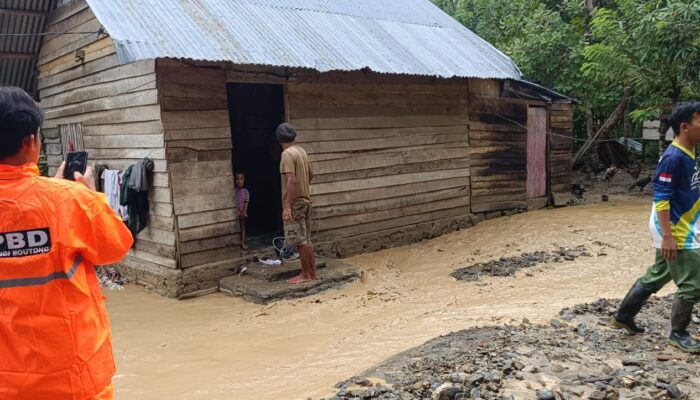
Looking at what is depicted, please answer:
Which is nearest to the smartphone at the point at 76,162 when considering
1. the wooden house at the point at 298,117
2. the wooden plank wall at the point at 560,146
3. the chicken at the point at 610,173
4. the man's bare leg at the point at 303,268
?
the wooden house at the point at 298,117

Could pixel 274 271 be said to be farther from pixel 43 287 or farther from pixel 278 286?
pixel 43 287

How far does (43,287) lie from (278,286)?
4527 mm

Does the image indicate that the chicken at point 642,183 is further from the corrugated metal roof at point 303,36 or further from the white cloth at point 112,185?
the white cloth at point 112,185

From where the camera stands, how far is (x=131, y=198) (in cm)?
685

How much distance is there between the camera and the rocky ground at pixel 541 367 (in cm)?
303

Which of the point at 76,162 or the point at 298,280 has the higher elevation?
the point at 76,162

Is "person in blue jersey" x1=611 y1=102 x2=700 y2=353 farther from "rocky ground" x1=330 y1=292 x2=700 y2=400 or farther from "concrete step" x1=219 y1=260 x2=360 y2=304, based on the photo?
"concrete step" x1=219 y1=260 x2=360 y2=304

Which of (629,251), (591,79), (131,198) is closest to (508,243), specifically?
(629,251)

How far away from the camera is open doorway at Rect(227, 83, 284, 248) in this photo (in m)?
9.79

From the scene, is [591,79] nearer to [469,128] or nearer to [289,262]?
[469,128]

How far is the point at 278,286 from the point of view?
6.36 meters

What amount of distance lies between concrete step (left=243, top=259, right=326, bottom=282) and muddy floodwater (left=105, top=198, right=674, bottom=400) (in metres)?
0.49

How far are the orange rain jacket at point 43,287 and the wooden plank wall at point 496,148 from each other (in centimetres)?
884

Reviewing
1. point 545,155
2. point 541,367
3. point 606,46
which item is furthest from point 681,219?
point 606,46
